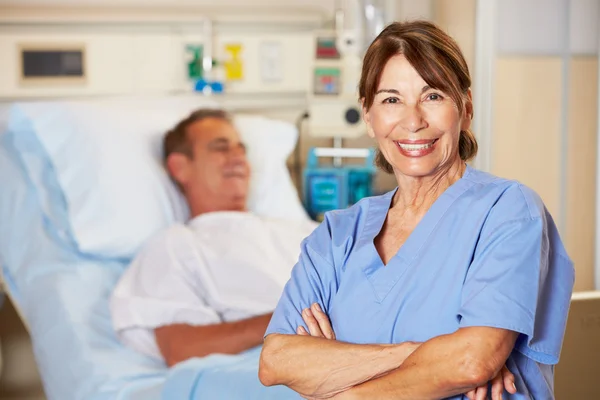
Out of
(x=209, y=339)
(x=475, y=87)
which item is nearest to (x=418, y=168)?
(x=209, y=339)

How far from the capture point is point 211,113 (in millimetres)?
2871

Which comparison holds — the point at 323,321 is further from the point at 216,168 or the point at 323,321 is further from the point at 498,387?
the point at 216,168

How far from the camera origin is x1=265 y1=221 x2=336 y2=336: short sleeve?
4.90 feet

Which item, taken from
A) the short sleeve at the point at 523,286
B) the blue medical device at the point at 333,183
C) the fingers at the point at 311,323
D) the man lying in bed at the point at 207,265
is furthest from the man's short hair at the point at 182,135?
the short sleeve at the point at 523,286

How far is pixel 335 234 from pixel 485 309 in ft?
1.27

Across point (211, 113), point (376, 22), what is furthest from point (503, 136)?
point (211, 113)

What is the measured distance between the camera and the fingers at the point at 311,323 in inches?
56.9

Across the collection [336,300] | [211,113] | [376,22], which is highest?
[376,22]

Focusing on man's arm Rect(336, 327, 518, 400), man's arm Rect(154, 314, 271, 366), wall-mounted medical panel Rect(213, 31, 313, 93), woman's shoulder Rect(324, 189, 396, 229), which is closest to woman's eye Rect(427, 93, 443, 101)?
woman's shoulder Rect(324, 189, 396, 229)

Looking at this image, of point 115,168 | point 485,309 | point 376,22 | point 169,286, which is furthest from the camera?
point 376,22

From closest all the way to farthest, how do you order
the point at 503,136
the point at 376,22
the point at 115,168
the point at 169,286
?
the point at 169,286 → the point at 115,168 → the point at 503,136 → the point at 376,22

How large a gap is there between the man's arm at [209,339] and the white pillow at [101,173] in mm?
557

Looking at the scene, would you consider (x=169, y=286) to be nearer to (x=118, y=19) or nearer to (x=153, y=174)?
(x=153, y=174)

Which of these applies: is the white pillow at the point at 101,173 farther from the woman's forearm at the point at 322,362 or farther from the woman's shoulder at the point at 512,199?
the woman's shoulder at the point at 512,199
